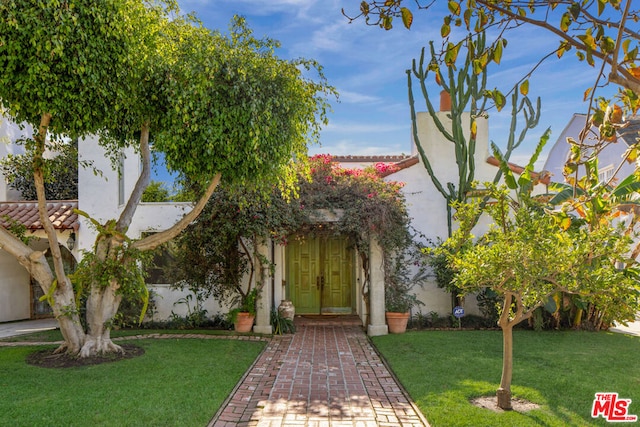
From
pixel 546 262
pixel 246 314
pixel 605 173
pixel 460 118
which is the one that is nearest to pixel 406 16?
pixel 546 262

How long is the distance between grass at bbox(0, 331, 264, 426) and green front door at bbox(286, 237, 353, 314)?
545 cm

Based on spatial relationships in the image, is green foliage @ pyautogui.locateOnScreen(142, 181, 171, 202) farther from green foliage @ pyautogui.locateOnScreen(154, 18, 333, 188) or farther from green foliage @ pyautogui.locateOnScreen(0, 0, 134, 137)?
green foliage @ pyautogui.locateOnScreen(0, 0, 134, 137)

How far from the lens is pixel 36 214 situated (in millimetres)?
14422

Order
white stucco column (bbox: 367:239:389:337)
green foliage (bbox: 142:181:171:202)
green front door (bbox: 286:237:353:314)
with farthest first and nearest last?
green front door (bbox: 286:237:353:314)
green foliage (bbox: 142:181:171:202)
white stucco column (bbox: 367:239:389:337)

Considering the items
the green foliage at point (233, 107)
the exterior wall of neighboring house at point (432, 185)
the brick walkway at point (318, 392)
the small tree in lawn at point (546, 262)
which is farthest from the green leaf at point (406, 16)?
the exterior wall of neighboring house at point (432, 185)

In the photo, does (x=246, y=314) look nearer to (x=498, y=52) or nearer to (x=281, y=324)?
(x=281, y=324)

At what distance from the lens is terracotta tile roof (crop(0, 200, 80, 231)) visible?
44.7ft

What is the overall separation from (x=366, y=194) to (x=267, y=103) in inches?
187

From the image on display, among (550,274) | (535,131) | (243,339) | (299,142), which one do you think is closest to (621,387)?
(550,274)

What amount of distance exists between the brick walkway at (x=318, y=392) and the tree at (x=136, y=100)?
3.21m

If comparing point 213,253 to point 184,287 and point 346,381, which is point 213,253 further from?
point 346,381

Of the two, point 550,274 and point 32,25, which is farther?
point 32,25

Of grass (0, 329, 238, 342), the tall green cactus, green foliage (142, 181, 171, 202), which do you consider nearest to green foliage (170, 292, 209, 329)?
grass (0, 329, 238, 342)

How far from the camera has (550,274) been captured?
564 cm
